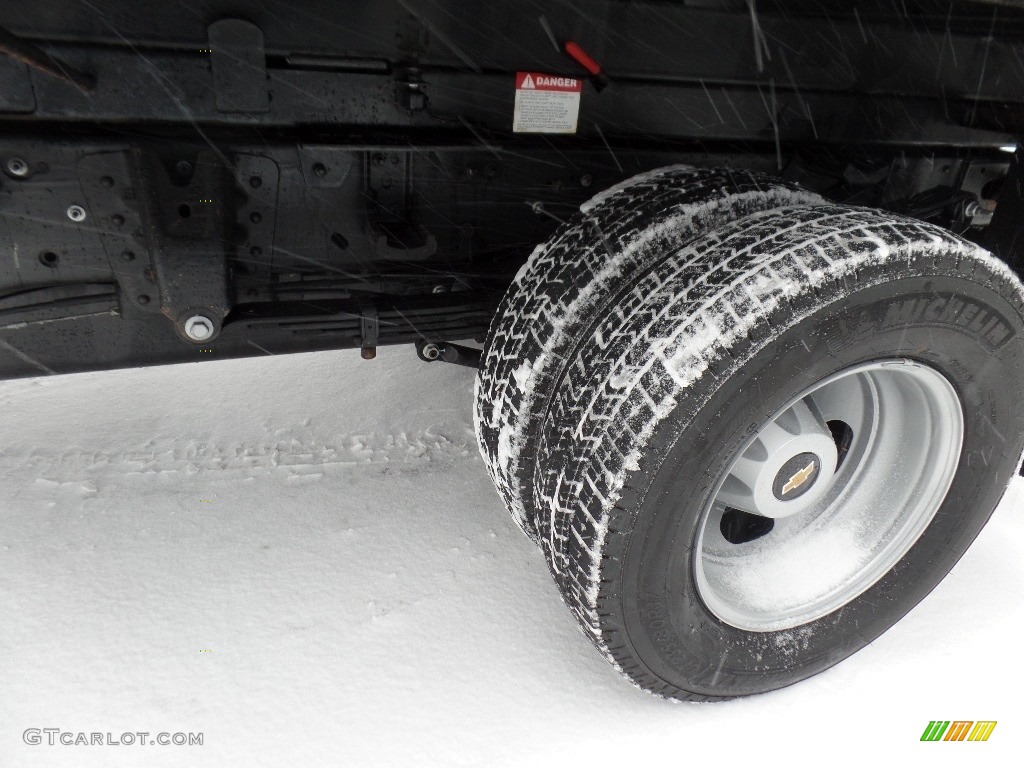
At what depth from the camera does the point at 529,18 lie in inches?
66.7

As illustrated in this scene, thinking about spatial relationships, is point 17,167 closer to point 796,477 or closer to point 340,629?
point 340,629

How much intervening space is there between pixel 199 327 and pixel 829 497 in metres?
1.85

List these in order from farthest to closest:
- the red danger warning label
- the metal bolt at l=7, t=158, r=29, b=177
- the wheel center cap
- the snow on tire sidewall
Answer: the wheel center cap
the red danger warning label
the metal bolt at l=7, t=158, r=29, b=177
the snow on tire sidewall

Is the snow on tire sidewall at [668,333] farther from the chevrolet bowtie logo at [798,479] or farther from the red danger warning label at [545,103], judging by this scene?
the chevrolet bowtie logo at [798,479]

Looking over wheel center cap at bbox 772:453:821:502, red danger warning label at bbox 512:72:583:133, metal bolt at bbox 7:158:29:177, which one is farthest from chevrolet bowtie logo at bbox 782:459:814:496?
metal bolt at bbox 7:158:29:177

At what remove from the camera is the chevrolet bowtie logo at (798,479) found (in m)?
1.93

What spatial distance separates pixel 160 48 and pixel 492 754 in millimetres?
1756

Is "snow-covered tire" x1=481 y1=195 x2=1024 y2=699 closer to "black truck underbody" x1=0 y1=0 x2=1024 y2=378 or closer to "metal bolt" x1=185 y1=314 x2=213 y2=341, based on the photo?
"black truck underbody" x1=0 y1=0 x2=1024 y2=378

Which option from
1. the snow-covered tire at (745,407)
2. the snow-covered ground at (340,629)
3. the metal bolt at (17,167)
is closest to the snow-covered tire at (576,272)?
the snow-covered tire at (745,407)

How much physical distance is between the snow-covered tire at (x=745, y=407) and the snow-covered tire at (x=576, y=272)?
5 centimetres

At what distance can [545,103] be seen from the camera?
6.02ft

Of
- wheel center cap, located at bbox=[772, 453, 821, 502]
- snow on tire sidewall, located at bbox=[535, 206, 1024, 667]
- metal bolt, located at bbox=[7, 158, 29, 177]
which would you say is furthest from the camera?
wheel center cap, located at bbox=[772, 453, 821, 502]

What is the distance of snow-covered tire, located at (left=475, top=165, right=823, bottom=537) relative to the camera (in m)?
1.82

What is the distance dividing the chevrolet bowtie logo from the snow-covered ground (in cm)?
57
